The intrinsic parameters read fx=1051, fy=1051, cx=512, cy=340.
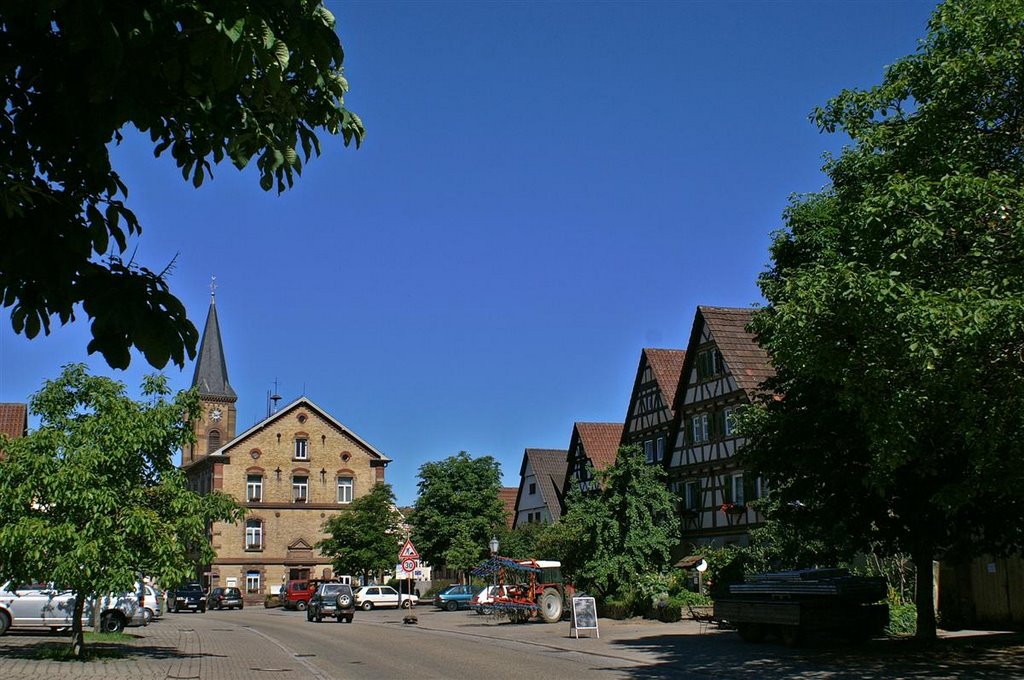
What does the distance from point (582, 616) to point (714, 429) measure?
56.7 feet

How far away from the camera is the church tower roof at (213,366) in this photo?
101 metres

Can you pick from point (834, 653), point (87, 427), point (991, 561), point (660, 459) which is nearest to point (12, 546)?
point (87, 427)

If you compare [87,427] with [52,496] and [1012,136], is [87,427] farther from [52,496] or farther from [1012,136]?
[1012,136]

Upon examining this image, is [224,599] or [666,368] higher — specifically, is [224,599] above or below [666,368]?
below

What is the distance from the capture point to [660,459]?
162 feet

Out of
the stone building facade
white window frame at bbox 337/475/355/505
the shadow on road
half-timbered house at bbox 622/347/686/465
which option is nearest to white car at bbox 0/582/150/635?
the shadow on road

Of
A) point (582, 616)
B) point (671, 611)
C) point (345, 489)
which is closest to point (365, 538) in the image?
point (345, 489)

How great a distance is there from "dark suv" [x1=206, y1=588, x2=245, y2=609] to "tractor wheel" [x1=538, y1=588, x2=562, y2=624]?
33473 millimetres

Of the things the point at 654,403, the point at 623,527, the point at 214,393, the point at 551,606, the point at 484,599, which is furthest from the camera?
the point at 214,393

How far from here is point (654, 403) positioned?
50719mm

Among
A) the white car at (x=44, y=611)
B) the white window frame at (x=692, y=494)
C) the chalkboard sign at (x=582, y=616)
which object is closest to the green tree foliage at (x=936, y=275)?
the chalkboard sign at (x=582, y=616)

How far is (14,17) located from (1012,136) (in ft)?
46.7

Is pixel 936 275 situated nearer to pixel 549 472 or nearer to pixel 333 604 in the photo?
pixel 333 604

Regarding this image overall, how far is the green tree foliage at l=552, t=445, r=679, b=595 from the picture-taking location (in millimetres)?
41281
